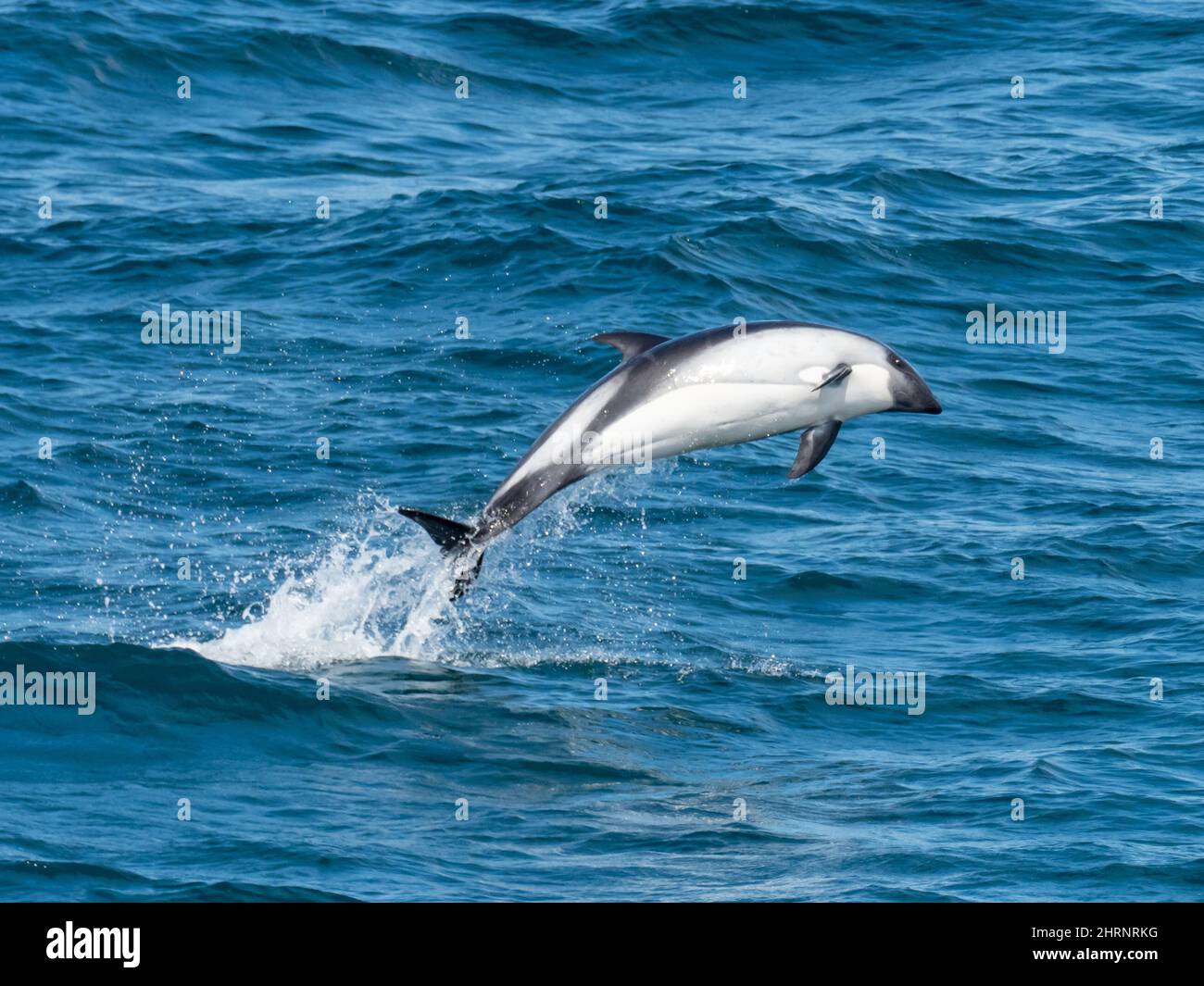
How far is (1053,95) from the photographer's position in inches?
1244

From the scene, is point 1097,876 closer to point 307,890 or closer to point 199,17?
point 307,890

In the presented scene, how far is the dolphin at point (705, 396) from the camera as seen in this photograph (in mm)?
12500

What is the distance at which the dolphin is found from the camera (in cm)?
1250

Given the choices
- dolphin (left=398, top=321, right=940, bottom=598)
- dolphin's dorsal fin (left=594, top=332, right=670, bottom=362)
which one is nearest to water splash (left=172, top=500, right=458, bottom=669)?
dolphin (left=398, top=321, right=940, bottom=598)

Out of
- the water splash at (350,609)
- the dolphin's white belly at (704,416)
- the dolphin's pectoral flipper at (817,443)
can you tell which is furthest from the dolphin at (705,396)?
the water splash at (350,609)

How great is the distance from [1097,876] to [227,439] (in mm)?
11562

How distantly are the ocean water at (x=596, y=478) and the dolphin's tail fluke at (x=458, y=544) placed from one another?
1470 millimetres

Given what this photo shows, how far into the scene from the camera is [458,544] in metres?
13.3

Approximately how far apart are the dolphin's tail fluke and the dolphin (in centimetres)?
26

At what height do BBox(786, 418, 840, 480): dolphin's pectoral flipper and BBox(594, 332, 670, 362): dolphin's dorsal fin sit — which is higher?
BBox(594, 332, 670, 362): dolphin's dorsal fin

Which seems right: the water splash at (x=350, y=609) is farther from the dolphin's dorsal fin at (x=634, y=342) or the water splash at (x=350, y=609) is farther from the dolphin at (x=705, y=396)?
the dolphin's dorsal fin at (x=634, y=342)

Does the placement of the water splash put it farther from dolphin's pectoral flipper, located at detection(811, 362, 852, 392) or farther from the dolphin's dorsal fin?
dolphin's pectoral flipper, located at detection(811, 362, 852, 392)

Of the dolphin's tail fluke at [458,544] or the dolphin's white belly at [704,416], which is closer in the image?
the dolphin's white belly at [704,416]

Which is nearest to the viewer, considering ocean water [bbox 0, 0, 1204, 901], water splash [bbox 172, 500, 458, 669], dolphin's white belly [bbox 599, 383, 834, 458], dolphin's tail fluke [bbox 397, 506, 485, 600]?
dolphin's white belly [bbox 599, 383, 834, 458]
